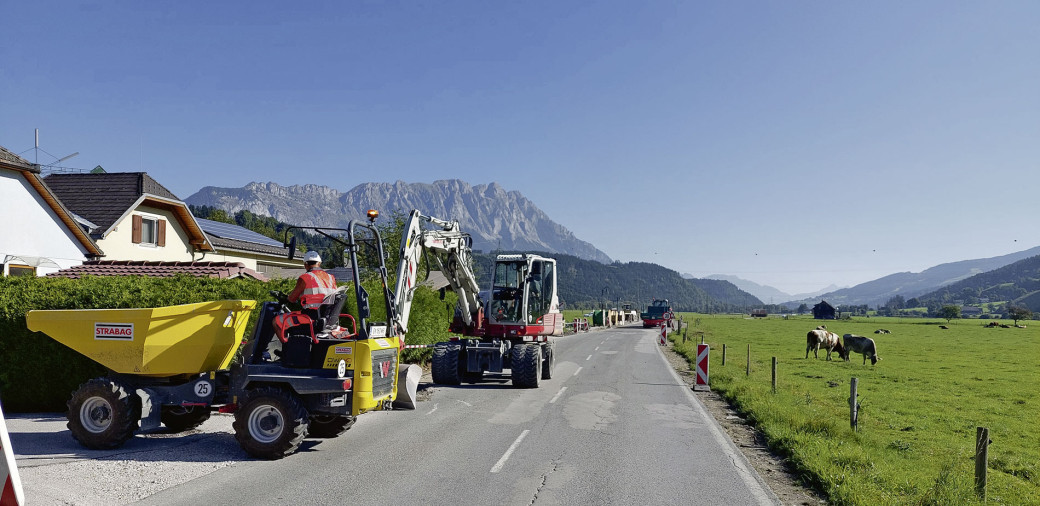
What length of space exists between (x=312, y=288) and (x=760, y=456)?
733cm

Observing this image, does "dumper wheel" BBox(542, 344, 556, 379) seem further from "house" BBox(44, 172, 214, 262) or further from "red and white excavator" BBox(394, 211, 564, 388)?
"house" BBox(44, 172, 214, 262)

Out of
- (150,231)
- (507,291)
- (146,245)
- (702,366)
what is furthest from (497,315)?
(150,231)

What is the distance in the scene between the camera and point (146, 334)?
916 centimetres

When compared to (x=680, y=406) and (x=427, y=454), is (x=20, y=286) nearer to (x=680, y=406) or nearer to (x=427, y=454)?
(x=427, y=454)

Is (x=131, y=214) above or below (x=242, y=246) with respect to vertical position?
above

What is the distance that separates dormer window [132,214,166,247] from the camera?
27.0m

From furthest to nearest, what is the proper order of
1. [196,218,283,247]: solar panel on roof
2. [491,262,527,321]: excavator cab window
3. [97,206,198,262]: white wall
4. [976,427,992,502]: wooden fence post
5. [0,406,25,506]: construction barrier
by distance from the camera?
[196,218,283,247]: solar panel on roof, [97,206,198,262]: white wall, [491,262,527,321]: excavator cab window, [976,427,992,502]: wooden fence post, [0,406,25,506]: construction barrier

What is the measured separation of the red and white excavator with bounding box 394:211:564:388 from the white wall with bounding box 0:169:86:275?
45.3 feet

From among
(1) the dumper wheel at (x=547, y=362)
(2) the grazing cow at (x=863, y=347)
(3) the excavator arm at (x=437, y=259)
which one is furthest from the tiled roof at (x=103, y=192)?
(2) the grazing cow at (x=863, y=347)

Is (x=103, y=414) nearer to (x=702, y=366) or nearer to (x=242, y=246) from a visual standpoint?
(x=702, y=366)

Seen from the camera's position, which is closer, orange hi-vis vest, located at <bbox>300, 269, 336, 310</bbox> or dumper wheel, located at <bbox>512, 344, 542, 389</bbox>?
orange hi-vis vest, located at <bbox>300, 269, 336, 310</bbox>

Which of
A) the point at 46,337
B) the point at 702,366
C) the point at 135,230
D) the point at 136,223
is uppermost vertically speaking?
the point at 136,223

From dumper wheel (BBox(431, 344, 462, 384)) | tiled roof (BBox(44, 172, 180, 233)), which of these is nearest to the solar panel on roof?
tiled roof (BBox(44, 172, 180, 233))

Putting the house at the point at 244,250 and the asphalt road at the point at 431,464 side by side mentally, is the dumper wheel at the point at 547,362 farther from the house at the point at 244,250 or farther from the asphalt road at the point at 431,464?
the house at the point at 244,250
